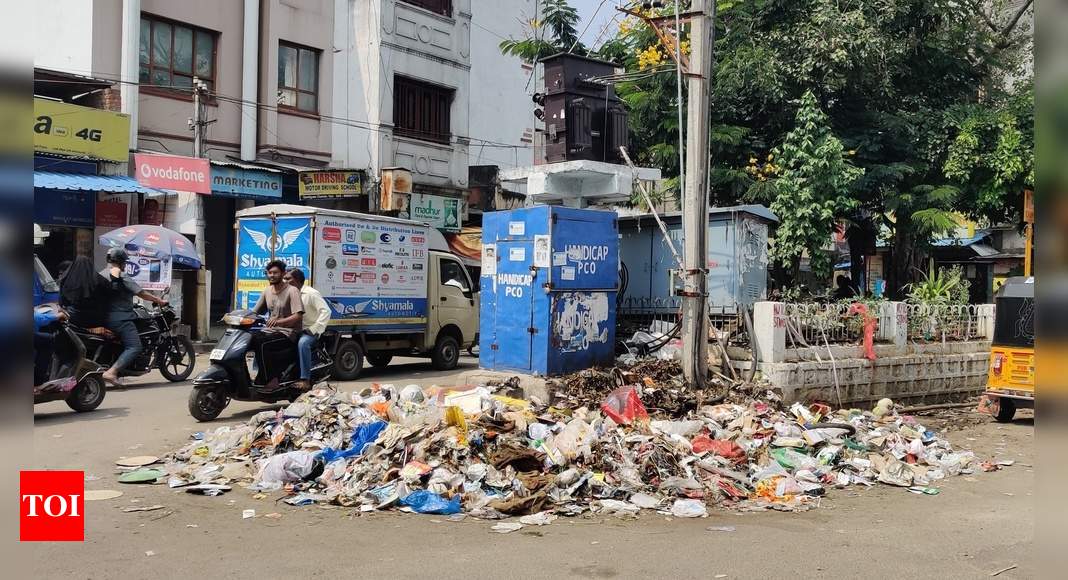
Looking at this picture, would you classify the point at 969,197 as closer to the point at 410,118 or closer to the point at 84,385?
the point at 410,118

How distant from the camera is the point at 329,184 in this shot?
20.6 meters

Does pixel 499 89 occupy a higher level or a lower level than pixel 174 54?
higher

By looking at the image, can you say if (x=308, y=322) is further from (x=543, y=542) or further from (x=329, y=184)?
(x=329, y=184)

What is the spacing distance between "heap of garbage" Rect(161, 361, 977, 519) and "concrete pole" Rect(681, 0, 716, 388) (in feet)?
2.84

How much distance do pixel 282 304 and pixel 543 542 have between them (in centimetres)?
571

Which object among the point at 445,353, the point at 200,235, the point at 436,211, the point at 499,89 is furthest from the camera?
the point at 499,89

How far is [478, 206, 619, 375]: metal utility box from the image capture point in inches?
→ 422

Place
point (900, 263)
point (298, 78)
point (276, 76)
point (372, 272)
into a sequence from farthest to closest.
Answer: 1. point (298, 78)
2. point (276, 76)
3. point (900, 263)
4. point (372, 272)

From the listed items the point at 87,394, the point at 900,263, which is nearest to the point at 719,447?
the point at 87,394

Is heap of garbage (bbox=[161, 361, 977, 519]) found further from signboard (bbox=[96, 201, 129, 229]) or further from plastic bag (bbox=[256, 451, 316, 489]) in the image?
signboard (bbox=[96, 201, 129, 229])

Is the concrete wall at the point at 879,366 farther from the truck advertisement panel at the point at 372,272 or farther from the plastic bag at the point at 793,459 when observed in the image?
the truck advertisement panel at the point at 372,272

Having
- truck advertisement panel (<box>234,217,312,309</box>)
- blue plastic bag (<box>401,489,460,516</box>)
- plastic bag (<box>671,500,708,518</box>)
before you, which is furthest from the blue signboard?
plastic bag (<box>671,500,708,518</box>)

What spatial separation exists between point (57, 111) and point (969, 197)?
18.5 meters

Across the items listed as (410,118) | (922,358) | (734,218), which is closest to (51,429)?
(734,218)
